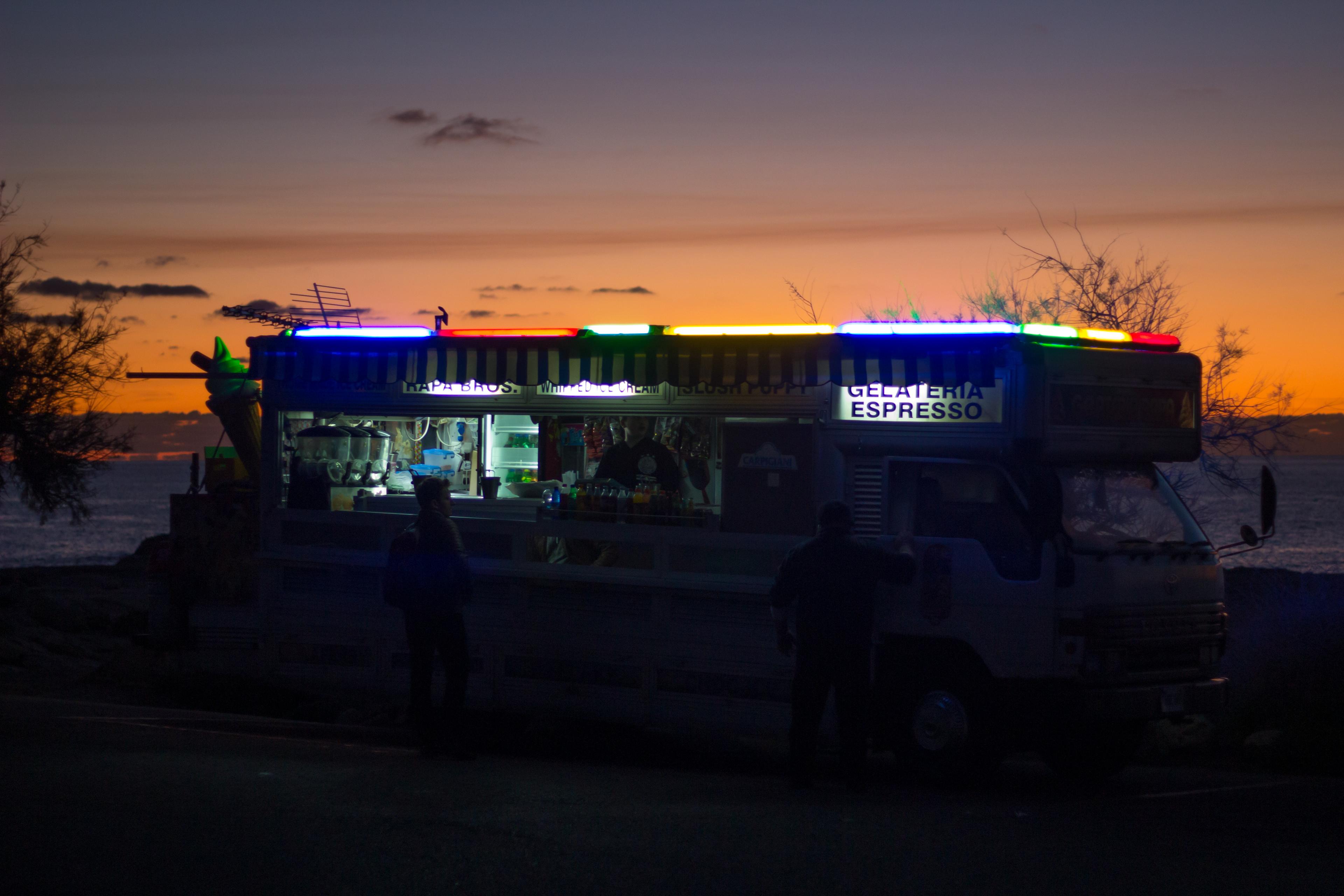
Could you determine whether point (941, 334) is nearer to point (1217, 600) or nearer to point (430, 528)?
point (1217, 600)

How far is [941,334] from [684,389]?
2.05 m

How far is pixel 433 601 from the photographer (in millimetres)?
9242

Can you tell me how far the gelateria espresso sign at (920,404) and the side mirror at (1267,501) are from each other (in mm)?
1553

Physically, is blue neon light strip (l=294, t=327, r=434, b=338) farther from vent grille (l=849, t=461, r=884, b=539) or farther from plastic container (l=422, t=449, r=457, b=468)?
vent grille (l=849, t=461, r=884, b=539)

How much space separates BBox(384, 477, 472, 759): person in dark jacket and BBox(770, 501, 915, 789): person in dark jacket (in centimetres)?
213

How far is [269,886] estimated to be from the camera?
6.02 m

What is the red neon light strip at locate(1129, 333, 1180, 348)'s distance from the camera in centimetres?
940

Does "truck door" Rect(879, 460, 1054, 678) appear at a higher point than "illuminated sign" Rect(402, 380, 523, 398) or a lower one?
lower

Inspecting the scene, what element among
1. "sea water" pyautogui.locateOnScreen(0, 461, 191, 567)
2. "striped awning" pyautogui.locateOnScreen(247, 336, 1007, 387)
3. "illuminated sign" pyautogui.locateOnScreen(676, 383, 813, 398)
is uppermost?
"striped awning" pyautogui.locateOnScreen(247, 336, 1007, 387)

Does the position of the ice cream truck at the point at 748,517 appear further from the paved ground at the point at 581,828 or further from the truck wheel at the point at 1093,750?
the paved ground at the point at 581,828

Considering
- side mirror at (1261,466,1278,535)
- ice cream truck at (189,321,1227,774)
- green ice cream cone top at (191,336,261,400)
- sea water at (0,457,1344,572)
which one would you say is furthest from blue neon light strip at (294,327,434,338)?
sea water at (0,457,1344,572)

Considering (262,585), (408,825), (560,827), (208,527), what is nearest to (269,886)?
(408,825)

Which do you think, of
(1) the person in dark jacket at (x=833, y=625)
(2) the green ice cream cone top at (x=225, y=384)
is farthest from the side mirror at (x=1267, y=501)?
(2) the green ice cream cone top at (x=225, y=384)

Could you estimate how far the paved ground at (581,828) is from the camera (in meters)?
6.22
